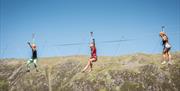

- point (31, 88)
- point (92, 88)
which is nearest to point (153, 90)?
point (92, 88)

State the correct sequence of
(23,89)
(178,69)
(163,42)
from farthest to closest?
(178,69) < (23,89) < (163,42)

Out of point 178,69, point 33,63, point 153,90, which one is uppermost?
point 33,63

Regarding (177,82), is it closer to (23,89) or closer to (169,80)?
(169,80)

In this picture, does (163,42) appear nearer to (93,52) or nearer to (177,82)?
(93,52)

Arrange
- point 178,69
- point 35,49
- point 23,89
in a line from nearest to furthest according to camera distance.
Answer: point 35,49, point 23,89, point 178,69

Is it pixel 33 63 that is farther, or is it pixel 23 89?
pixel 23 89

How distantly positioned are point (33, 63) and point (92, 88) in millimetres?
163755

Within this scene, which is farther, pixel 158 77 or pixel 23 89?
pixel 158 77

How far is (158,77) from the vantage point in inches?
7776

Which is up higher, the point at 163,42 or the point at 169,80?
the point at 163,42

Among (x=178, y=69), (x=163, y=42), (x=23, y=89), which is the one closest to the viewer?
(x=163, y=42)

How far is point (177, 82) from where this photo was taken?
198500mm

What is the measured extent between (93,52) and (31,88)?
17173 centimetres

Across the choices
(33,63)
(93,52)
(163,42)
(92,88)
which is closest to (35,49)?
(33,63)
